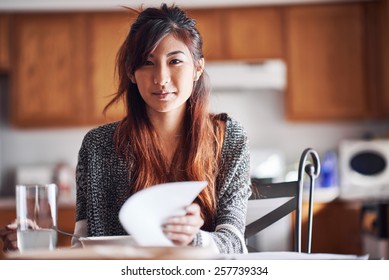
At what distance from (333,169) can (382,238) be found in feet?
2.11

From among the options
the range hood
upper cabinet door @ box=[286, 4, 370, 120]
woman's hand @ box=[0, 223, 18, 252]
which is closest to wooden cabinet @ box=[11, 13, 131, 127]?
the range hood

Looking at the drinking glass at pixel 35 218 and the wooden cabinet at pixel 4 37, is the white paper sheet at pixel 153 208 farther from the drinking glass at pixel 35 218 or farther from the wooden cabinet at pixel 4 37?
the wooden cabinet at pixel 4 37

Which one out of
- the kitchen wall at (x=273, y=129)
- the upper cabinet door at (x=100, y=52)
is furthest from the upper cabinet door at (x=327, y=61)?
the upper cabinet door at (x=100, y=52)

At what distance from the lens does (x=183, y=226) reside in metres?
0.89

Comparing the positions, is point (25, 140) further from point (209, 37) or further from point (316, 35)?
point (316, 35)

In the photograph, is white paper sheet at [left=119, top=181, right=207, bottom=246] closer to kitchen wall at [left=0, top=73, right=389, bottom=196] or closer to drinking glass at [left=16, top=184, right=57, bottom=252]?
drinking glass at [left=16, top=184, right=57, bottom=252]

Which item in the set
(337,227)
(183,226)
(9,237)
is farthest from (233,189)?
(337,227)

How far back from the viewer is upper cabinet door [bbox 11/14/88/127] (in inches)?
121

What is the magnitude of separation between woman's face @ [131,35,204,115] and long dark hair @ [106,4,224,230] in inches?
0.6

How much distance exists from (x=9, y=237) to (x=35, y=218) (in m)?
0.07

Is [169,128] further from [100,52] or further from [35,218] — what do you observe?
[100,52]

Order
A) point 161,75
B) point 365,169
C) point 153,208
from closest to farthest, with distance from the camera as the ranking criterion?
point 153,208, point 161,75, point 365,169
